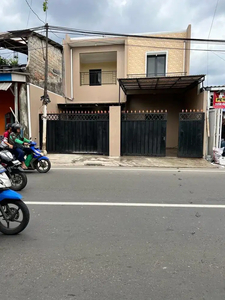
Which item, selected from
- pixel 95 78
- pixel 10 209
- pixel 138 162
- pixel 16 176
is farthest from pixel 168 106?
pixel 10 209

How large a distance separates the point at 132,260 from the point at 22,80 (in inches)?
433

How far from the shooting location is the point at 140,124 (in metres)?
11.4

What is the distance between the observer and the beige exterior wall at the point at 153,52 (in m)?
14.8

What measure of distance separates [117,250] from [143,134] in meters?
8.79

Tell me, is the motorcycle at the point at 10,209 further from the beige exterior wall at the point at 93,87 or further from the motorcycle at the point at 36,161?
the beige exterior wall at the point at 93,87

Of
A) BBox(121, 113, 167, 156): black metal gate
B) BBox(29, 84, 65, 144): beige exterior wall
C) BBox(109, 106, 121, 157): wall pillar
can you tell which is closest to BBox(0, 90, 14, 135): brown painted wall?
BBox(29, 84, 65, 144): beige exterior wall

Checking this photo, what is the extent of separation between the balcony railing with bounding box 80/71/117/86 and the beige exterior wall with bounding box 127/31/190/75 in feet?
7.91

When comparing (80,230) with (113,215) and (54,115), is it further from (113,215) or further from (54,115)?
(54,115)

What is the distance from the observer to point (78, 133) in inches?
476

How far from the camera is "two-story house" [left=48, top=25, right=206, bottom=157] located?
1129 cm

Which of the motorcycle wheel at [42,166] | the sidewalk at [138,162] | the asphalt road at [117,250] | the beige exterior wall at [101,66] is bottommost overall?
the asphalt road at [117,250]

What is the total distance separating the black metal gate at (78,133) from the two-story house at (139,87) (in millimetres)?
315

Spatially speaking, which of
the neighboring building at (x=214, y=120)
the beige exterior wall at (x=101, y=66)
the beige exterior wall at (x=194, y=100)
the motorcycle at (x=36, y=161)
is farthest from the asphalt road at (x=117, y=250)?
the beige exterior wall at (x=101, y=66)

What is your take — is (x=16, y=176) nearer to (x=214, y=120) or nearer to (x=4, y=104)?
(x=214, y=120)
